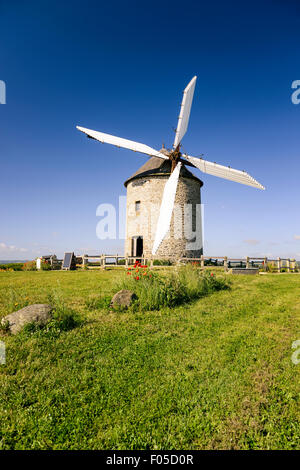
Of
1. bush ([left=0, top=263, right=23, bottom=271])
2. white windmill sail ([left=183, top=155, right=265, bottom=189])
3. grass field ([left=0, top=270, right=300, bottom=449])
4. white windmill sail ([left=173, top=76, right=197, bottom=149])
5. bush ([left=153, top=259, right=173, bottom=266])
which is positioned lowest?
grass field ([left=0, top=270, right=300, bottom=449])

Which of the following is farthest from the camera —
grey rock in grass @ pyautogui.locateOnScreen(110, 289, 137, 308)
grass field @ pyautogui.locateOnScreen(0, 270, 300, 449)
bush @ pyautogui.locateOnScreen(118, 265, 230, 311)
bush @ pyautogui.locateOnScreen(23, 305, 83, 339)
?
bush @ pyautogui.locateOnScreen(118, 265, 230, 311)

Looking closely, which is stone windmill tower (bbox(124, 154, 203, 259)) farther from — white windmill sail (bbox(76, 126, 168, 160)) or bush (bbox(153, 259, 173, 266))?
white windmill sail (bbox(76, 126, 168, 160))

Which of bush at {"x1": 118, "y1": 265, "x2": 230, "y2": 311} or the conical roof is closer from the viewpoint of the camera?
bush at {"x1": 118, "y1": 265, "x2": 230, "y2": 311}

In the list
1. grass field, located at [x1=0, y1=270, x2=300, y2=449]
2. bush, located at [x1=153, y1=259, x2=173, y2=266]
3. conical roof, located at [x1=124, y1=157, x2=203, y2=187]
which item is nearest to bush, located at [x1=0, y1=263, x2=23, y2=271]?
bush, located at [x1=153, y1=259, x2=173, y2=266]

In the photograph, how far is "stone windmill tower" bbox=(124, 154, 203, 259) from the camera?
73.9 feet

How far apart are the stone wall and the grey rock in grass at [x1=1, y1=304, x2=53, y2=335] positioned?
1656cm

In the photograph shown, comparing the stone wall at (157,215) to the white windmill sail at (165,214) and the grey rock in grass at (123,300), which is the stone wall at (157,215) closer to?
the white windmill sail at (165,214)

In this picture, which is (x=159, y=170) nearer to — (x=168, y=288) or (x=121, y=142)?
(x=121, y=142)

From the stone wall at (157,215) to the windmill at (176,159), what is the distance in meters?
2.33

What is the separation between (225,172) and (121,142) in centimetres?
921

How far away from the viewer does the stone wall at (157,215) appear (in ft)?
73.7

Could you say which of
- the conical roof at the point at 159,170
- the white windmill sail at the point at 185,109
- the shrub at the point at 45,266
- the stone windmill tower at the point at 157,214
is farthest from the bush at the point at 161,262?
the white windmill sail at the point at 185,109

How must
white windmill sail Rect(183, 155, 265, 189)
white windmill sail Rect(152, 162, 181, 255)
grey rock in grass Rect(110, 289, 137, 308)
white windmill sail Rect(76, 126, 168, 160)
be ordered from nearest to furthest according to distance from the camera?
1. grey rock in grass Rect(110, 289, 137, 308)
2. white windmill sail Rect(152, 162, 181, 255)
3. white windmill sail Rect(76, 126, 168, 160)
4. white windmill sail Rect(183, 155, 265, 189)
